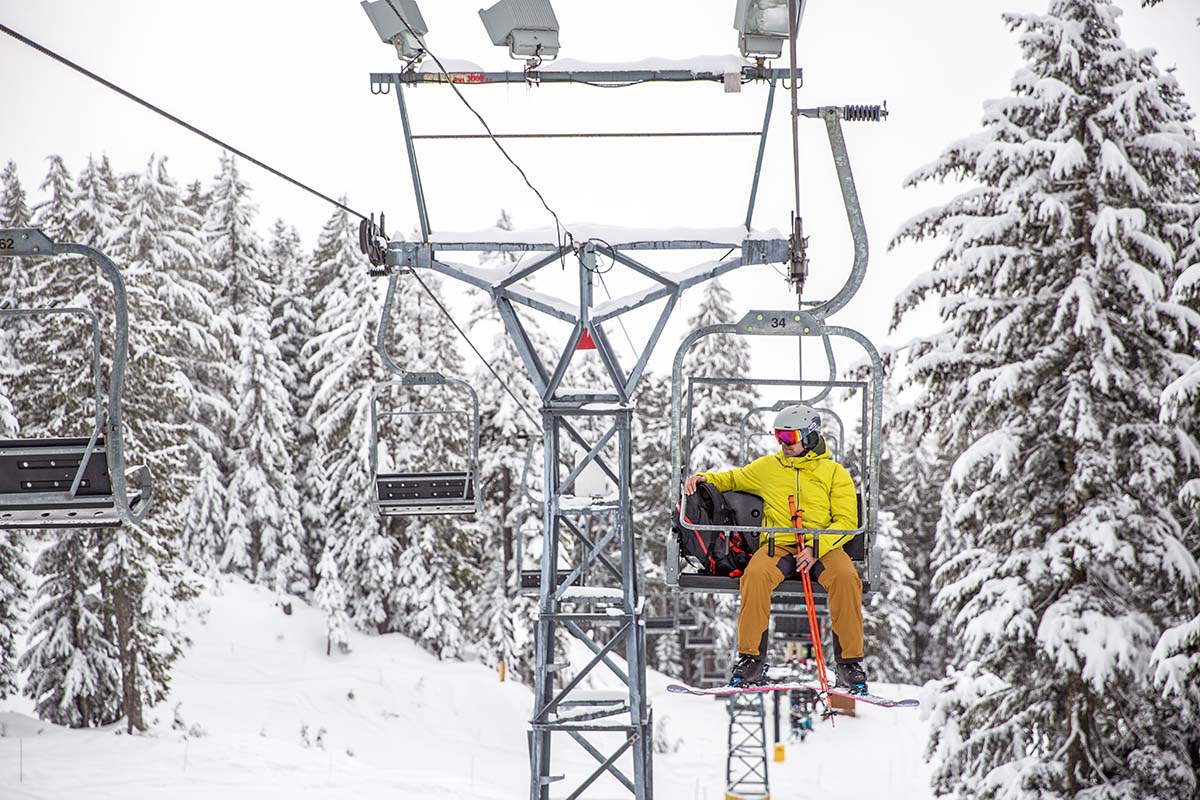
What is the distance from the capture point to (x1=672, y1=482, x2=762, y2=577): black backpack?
781cm

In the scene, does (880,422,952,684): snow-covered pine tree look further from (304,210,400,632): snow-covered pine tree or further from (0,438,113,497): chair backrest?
(0,438,113,497): chair backrest

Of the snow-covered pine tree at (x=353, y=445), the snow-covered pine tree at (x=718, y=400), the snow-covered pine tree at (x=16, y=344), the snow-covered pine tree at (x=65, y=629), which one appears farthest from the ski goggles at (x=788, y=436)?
the snow-covered pine tree at (x=718, y=400)

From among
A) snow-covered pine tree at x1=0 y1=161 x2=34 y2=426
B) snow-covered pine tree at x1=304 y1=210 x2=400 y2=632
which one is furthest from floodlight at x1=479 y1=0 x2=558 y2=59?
snow-covered pine tree at x1=304 y1=210 x2=400 y2=632

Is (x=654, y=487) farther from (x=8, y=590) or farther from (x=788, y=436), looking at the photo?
(x=788, y=436)

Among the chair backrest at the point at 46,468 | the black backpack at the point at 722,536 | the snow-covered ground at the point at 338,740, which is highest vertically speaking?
the chair backrest at the point at 46,468

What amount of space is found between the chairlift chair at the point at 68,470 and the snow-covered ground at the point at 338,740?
10661mm

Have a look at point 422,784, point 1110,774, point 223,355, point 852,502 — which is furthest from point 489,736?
point 852,502

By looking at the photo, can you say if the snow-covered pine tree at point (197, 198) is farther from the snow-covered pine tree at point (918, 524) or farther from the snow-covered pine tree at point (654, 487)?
the snow-covered pine tree at point (918, 524)

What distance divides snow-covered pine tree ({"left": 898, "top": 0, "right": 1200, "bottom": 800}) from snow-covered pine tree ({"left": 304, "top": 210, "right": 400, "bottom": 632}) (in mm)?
19289

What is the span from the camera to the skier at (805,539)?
286 inches

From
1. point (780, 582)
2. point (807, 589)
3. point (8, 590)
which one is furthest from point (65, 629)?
point (807, 589)

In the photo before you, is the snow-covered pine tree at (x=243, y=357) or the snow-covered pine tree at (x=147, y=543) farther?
the snow-covered pine tree at (x=243, y=357)

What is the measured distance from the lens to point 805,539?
7.62 meters

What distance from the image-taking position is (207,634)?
2938 cm
